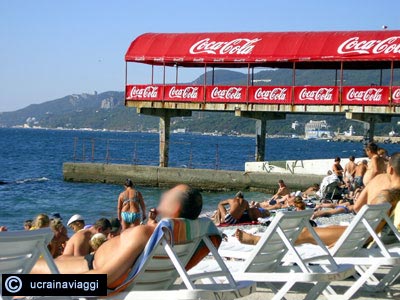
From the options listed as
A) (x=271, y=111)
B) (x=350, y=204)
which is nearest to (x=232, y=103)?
(x=271, y=111)

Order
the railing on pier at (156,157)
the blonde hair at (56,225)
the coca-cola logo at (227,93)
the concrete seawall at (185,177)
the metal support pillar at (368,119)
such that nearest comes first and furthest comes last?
1. the blonde hair at (56,225)
2. the concrete seawall at (185,177)
3. the metal support pillar at (368,119)
4. the coca-cola logo at (227,93)
5. the railing on pier at (156,157)

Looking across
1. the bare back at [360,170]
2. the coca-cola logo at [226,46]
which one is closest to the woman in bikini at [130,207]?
the bare back at [360,170]

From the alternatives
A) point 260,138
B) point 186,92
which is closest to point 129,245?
point 186,92

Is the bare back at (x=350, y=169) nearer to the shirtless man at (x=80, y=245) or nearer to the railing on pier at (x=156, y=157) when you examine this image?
the railing on pier at (x=156, y=157)

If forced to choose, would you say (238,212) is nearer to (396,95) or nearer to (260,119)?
(396,95)

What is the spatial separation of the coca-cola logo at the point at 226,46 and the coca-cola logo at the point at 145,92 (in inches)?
83.9

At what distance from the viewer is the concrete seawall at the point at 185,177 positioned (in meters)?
28.5

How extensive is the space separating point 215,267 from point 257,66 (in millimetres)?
27443

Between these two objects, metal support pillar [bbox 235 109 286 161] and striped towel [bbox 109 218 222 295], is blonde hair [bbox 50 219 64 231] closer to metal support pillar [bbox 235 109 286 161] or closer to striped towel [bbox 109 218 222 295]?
striped towel [bbox 109 218 222 295]

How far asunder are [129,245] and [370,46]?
83.9 ft

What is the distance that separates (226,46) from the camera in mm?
32344

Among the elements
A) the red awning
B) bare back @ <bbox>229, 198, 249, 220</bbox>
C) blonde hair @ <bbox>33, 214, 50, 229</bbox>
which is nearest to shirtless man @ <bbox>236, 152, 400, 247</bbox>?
blonde hair @ <bbox>33, 214, 50, 229</bbox>

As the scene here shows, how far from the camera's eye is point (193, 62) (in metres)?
33.3

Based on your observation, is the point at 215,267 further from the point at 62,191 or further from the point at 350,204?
the point at 62,191
